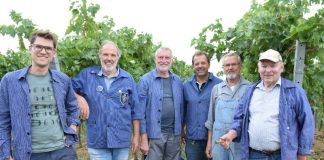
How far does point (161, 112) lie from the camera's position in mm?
4699

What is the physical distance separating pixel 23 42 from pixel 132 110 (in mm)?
1693

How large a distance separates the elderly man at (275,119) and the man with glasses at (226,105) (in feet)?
1.90

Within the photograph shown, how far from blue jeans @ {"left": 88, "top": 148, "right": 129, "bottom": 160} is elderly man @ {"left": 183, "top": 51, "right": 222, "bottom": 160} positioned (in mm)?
939

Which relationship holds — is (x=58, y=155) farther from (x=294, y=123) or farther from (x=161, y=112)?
(x=294, y=123)

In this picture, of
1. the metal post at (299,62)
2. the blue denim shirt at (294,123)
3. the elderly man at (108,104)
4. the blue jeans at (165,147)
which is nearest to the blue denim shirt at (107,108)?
the elderly man at (108,104)

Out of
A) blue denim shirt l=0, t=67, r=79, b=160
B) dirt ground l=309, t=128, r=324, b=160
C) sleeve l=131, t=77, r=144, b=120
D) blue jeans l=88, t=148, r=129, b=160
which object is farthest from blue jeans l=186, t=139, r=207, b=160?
dirt ground l=309, t=128, r=324, b=160

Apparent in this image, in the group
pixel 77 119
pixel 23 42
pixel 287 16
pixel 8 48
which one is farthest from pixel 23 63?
pixel 287 16

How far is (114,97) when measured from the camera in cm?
420

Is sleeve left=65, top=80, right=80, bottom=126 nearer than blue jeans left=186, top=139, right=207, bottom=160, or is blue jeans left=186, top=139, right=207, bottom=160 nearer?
sleeve left=65, top=80, right=80, bottom=126

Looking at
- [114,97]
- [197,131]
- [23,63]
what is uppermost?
[23,63]

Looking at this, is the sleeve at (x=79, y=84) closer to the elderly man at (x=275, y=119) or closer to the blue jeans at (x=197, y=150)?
the blue jeans at (x=197, y=150)

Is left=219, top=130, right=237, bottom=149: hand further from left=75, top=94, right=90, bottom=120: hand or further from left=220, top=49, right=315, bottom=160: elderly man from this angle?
left=75, top=94, right=90, bottom=120: hand

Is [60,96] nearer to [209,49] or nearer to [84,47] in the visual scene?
[84,47]

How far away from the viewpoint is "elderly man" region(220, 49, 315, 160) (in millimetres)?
3564
